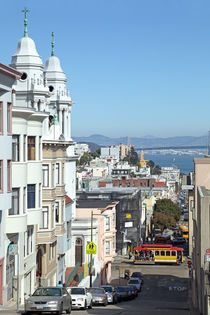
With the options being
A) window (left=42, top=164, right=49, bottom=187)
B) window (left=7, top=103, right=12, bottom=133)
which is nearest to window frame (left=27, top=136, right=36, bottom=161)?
window (left=7, top=103, right=12, bottom=133)

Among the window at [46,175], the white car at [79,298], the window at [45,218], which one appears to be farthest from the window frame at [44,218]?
the white car at [79,298]

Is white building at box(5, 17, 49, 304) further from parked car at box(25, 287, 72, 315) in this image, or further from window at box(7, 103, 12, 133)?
parked car at box(25, 287, 72, 315)

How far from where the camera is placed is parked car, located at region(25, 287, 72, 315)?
28375 millimetres

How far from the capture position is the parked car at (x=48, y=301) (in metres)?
28.4

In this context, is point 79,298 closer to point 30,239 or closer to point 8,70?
point 30,239

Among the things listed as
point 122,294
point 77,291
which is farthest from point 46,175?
point 122,294

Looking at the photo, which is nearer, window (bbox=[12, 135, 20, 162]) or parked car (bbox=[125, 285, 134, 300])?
window (bbox=[12, 135, 20, 162])

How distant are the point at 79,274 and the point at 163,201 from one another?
99.4m

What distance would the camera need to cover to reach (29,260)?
126 feet

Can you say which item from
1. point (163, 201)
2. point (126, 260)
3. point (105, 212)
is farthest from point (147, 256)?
point (163, 201)

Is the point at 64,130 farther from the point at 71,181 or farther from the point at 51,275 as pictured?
the point at 51,275

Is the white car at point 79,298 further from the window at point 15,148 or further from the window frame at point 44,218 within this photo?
the window at point 15,148

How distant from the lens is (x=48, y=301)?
2881cm

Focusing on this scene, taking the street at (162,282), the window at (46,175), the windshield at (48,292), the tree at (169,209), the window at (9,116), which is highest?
the window at (9,116)
